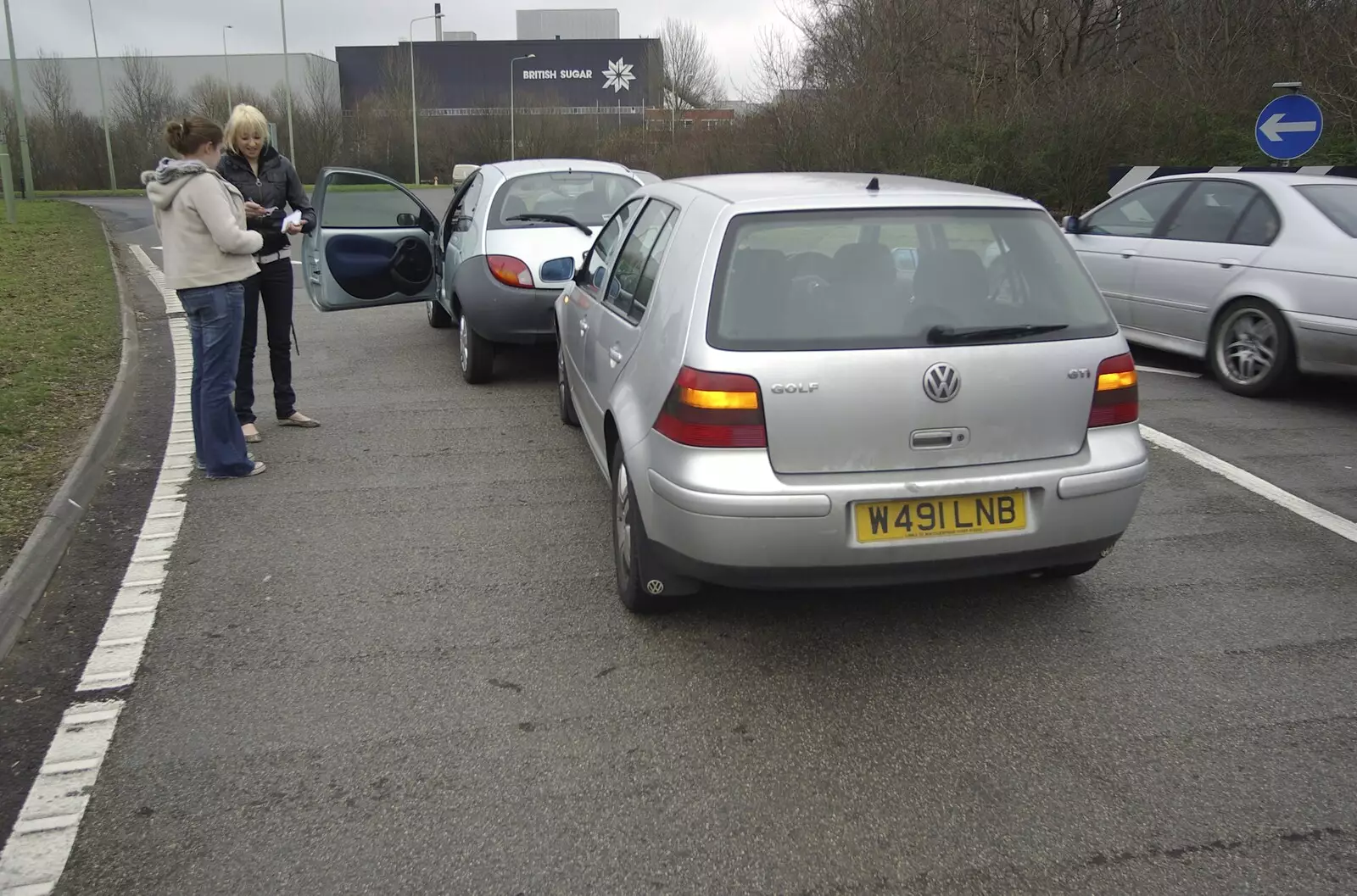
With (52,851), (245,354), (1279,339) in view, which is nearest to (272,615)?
(52,851)

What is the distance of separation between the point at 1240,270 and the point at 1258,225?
0.35m

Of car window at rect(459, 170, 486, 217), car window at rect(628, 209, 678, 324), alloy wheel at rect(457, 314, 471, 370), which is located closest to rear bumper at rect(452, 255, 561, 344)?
alloy wheel at rect(457, 314, 471, 370)

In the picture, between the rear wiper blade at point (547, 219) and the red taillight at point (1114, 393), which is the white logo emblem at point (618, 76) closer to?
the rear wiper blade at point (547, 219)

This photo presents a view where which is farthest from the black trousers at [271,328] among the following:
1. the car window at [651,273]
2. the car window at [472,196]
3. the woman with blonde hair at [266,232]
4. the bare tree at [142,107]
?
the bare tree at [142,107]

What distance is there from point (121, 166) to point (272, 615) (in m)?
61.2

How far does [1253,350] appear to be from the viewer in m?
7.51

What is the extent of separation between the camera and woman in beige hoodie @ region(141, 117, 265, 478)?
17.8 feet

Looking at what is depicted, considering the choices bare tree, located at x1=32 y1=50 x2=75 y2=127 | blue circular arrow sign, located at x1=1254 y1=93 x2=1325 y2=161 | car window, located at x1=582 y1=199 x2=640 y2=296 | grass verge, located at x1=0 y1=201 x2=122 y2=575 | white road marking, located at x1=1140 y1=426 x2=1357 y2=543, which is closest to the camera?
white road marking, located at x1=1140 y1=426 x2=1357 y2=543

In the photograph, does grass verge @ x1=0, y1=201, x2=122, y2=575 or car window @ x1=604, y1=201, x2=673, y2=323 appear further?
grass verge @ x1=0, y1=201, x2=122, y2=575

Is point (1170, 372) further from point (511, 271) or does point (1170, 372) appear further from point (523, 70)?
point (523, 70)

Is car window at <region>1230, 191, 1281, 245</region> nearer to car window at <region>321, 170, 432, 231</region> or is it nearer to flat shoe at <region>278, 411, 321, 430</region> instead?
car window at <region>321, 170, 432, 231</region>

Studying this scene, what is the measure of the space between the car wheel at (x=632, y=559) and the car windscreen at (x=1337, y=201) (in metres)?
5.51

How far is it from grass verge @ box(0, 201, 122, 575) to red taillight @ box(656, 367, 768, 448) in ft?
9.84

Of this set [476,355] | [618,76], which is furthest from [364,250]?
[618,76]
